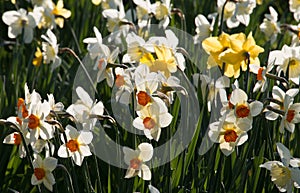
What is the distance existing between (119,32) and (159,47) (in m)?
1.00

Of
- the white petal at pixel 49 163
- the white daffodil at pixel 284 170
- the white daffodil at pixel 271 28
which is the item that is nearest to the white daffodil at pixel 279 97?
the white daffodil at pixel 284 170

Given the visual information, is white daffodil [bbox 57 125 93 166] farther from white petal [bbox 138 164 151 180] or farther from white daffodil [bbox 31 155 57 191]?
white petal [bbox 138 164 151 180]

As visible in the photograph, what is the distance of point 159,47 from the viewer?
2.08 m

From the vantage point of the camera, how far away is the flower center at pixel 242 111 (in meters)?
1.94

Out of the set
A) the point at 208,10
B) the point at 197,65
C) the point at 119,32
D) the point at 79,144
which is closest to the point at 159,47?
the point at 79,144

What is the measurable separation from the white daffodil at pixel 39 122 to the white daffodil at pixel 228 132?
0.51 m

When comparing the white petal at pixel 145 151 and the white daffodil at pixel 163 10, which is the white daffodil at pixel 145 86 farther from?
the white daffodil at pixel 163 10

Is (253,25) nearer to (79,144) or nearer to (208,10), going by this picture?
(208,10)

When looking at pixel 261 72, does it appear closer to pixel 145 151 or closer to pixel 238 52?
pixel 238 52

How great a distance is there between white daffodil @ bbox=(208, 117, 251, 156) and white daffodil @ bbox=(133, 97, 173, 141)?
16 cm

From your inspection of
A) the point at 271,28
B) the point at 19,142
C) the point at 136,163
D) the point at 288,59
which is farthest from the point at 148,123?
the point at 271,28

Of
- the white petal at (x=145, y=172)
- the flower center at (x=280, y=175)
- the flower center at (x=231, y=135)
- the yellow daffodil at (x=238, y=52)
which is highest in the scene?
the yellow daffodil at (x=238, y=52)

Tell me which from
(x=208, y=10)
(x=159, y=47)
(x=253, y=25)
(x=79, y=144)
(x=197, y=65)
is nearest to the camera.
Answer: (x=79, y=144)

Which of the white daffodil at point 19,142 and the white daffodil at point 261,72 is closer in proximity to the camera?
the white daffodil at point 19,142
